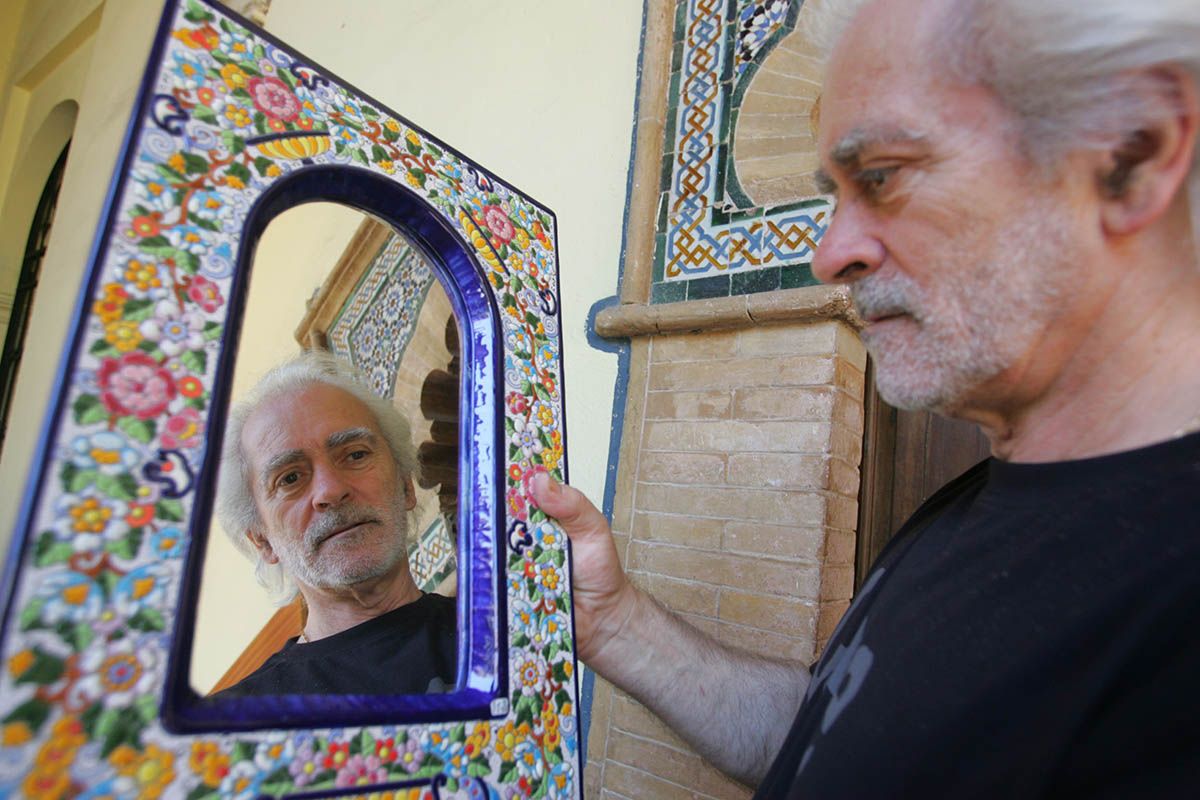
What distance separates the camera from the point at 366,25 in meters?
3.24

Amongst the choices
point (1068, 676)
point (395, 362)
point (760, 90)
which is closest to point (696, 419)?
point (395, 362)

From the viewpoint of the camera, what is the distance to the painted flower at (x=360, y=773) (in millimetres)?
598

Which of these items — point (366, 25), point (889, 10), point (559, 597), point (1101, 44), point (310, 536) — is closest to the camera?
point (1101, 44)

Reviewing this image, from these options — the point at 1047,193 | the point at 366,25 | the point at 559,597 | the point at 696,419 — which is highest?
the point at 366,25

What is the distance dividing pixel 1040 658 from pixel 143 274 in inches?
30.0

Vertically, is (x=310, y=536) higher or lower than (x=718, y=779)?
higher

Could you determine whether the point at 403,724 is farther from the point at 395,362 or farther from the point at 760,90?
the point at 760,90

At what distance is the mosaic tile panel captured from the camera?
159 cm

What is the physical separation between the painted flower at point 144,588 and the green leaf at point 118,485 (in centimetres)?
5

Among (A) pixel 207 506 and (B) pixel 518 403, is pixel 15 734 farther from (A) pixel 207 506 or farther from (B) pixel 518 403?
(B) pixel 518 403

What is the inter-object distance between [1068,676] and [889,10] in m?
0.65

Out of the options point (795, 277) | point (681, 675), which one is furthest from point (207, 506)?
point (795, 277)

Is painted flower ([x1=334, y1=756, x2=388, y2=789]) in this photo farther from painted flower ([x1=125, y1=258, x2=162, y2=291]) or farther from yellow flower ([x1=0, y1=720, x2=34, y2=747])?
painted flower ([x1=125, y1=258, x2=162, y2=291])

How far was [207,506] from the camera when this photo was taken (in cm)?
58
